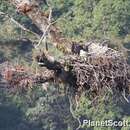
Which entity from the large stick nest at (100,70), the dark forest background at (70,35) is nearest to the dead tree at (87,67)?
the large stick nest at (100,70)

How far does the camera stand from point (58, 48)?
524cm

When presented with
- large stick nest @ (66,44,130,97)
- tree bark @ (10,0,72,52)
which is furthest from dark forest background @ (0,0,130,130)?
large stick nest @ (66,44,130,97)

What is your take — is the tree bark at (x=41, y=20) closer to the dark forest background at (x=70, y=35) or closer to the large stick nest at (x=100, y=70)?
the large stick nest at (x=100, y=70)

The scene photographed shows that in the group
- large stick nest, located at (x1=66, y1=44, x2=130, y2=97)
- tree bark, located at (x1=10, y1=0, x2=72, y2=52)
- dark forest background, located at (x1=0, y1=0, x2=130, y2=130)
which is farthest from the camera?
dark forest background, located at (x1=0, y1=0, x2=130, y2=130)

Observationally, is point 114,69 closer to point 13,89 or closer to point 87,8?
point 13,89

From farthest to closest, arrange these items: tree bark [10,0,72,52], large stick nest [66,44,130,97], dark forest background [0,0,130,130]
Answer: dark forest background [0,0,130,130] < tree bark [10,0,72,52] < large stick nest [66,44,130,97]

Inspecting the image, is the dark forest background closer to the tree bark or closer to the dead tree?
the tree bark

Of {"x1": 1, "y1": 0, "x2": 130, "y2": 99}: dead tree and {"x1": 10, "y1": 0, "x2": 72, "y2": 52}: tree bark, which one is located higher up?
{"x1": 10, "y1": 0, "x2": 72, "y2": 52}: tree bark

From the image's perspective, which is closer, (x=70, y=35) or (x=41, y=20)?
(x=41, y=20)

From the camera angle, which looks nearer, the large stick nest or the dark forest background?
the large stick nest

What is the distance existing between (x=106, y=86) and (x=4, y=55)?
1698 centimetres

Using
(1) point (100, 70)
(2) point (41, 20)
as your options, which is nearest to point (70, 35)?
(2) point (41, 20)

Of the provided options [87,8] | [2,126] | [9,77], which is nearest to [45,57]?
[9,77]

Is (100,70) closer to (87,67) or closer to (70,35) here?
(87,67)
